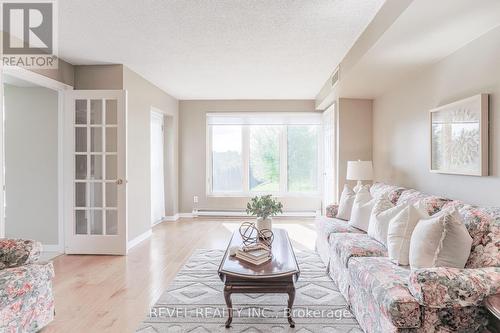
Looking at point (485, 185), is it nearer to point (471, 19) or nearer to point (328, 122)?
point (471, 19)

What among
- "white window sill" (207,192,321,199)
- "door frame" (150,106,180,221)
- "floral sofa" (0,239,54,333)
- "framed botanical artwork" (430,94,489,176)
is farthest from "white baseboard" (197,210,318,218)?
"floral sofa" (0,239,54,333)

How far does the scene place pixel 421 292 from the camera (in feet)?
5.30

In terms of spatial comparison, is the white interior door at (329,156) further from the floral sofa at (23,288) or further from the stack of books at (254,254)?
the floral sofa at (23,288)

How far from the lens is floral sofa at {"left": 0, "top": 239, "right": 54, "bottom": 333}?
1.97m

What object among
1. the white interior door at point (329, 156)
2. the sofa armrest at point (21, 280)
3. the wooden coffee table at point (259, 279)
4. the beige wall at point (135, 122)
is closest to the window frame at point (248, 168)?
the white interior door at point (329, 156)

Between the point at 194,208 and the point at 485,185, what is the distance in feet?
17.6

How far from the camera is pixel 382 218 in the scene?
281 centimetres

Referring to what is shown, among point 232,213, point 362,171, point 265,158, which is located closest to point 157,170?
point 232,213

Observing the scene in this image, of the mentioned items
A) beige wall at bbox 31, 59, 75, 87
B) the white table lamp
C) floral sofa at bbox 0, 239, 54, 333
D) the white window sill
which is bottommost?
floral sofa at bbox 0, 239, 54, 333

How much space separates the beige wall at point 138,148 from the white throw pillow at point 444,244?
3.68 metres

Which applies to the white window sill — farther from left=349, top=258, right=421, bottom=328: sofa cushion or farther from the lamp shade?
left=349, top=258, right=421, bottom=328: sofa cushion

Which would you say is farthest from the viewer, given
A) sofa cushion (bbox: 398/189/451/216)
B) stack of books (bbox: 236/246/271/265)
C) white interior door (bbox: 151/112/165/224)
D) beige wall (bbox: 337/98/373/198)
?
white interior door (bbox: 151/112/165/224)

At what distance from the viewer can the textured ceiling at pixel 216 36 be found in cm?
262

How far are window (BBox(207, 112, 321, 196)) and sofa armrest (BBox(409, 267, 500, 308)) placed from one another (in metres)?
5.07
